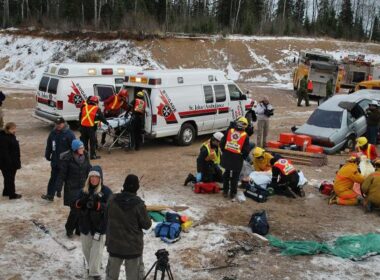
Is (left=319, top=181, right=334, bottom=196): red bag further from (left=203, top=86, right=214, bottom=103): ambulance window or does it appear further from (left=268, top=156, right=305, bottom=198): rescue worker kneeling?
(left=203, top=86, right=214, bottom=103): ambulance window

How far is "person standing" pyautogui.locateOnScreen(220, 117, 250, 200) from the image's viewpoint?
369 inches

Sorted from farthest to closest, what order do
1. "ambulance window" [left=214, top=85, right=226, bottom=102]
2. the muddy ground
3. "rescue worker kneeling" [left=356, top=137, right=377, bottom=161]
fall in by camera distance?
"ambulance window" [left=214, top=85, right=226, bottom=102] → "rescue worker kneeling" [left=356, top=137, right=377, bottom=161] → the muddy ground

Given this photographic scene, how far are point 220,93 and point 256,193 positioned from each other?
6.16m

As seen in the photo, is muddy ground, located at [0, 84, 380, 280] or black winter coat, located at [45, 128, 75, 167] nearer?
muddy ground, located at [0, 84, 380, 280]

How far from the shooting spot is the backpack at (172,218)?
25.5 feet

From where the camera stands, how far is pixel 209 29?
147 ft

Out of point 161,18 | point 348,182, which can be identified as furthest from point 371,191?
point 161,18

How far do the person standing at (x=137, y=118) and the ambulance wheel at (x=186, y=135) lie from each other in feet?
4.36

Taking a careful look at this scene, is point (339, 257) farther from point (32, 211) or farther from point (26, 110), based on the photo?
point (26, 110)

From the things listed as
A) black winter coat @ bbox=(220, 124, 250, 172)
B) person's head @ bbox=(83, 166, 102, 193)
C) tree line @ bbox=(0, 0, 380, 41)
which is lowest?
black winter coat @ bbox=(220, 124, 250, 172)

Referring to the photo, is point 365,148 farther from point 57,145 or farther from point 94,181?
point 94,181

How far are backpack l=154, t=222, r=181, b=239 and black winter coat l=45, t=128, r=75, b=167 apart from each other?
2.43m

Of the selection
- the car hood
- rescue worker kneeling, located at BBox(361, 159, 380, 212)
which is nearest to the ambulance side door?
the car hood

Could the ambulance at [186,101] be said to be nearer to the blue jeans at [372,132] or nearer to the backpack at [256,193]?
the blue jeans at [372,132]
